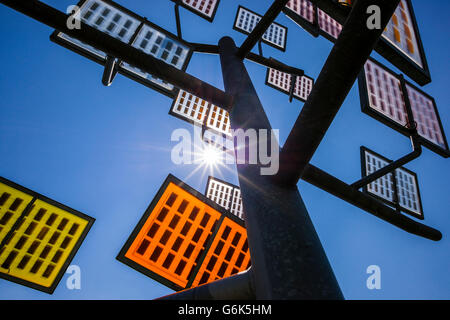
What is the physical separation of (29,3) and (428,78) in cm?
475

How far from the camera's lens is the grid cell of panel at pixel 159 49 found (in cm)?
364

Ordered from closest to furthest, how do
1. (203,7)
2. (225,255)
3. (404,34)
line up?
(404,34), (225,255), (203,7)

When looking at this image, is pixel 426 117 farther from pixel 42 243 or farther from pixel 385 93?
pixel 42 243

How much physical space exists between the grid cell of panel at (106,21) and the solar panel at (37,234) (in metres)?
3.67

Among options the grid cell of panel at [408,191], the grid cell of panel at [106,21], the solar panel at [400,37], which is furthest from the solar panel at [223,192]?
the grid cell of panel at [106,21]

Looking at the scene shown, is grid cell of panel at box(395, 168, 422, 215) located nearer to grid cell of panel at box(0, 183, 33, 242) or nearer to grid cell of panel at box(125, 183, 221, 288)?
grid cell of panel at box(125, 183, 221, 288)

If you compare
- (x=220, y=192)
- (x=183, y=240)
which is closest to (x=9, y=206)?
(x=183, y=240)

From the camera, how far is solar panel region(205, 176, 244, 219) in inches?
598

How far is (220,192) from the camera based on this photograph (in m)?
15.6

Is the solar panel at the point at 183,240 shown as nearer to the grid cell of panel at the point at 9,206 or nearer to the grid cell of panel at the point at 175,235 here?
the grid cell of panel at the point at 175,235

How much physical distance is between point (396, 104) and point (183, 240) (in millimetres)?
4250
